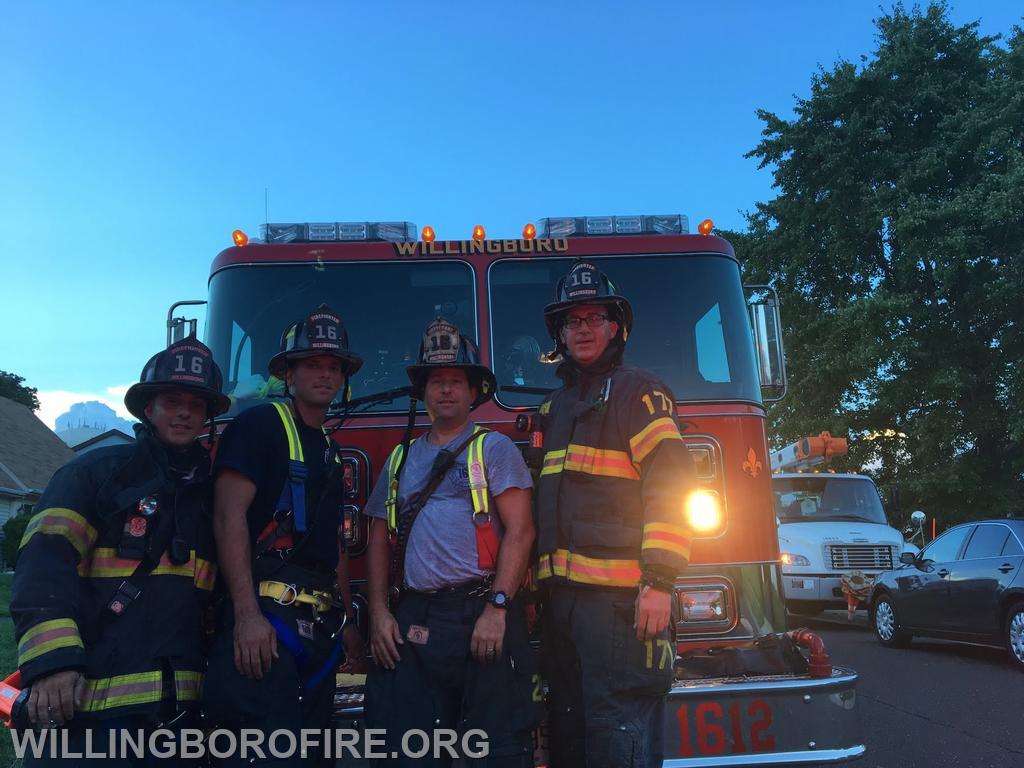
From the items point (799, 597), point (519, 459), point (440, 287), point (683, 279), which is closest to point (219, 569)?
point (519, 459)

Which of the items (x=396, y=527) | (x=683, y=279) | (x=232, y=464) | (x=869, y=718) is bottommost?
(x=869, y=718)

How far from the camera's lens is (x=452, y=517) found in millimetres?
2994

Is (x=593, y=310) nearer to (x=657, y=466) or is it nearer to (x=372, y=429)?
(x=657, y=466)

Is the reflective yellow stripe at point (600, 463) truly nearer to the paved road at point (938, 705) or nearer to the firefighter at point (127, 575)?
the firefighter at point (127, 575)

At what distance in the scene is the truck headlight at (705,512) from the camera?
4.00 m

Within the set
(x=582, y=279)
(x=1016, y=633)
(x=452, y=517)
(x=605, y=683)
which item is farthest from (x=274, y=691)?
(x=1016, y=633)

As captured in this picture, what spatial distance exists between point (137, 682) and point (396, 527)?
97 cm

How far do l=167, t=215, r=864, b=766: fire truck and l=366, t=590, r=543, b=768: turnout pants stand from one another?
1.08 meters

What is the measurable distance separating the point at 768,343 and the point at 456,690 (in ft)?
9.06

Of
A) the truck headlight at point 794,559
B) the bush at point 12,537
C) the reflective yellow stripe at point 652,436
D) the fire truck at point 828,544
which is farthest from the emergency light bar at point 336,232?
the bush at point 12,537

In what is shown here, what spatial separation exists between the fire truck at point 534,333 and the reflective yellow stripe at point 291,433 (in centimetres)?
90

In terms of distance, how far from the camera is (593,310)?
3.18m

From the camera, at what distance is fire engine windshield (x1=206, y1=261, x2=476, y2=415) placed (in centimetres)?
445

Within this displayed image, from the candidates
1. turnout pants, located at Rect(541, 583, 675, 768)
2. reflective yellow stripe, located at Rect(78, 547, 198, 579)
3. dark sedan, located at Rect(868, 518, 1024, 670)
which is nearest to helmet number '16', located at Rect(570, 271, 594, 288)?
turnout pants, located at Rect(541, 583, 675, 768)
